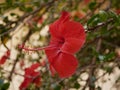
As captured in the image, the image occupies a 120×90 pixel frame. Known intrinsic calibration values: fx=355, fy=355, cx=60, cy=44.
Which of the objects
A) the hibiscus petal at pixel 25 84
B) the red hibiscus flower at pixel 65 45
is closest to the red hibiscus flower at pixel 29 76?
the hibiscus petal at pixel 25 84

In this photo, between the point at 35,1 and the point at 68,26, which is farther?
the point at 35,1

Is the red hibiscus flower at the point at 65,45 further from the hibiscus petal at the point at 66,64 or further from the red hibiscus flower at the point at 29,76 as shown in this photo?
the red hibiscus flower at the point at 29,76

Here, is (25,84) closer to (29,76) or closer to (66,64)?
(29,76)

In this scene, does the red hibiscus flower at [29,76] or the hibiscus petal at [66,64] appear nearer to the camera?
the hibiscus petal at [66,64]

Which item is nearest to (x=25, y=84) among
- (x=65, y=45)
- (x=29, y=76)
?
(x=29, y=76)

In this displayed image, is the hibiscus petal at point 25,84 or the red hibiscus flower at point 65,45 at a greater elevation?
the red hibiscus flower at point 65,45

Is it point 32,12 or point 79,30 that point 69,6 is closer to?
point 32,12

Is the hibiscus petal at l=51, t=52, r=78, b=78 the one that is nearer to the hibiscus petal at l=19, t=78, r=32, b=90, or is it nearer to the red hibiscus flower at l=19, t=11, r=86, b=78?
the red hibiscus flower at l=19, t=11, r=86, b=78

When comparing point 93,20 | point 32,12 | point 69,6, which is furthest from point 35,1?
point 93,20
